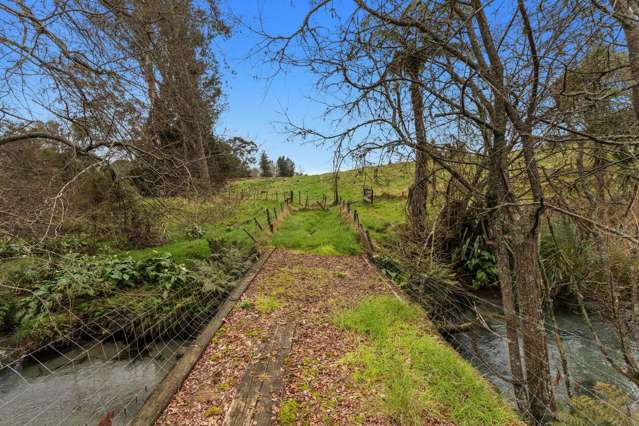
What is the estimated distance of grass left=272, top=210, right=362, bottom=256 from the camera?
8.94m

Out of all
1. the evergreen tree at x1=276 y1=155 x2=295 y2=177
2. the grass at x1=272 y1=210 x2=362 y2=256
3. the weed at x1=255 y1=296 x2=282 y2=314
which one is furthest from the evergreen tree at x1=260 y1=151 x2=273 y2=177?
the weed at x1=255 y1=296 x2=282 y2=314

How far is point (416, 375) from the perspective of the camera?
10.3ft

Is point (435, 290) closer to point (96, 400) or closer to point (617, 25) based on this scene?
point (617, 25)

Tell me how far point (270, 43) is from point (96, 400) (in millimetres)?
5324

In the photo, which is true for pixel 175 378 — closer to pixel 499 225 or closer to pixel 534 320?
pixel 534 320

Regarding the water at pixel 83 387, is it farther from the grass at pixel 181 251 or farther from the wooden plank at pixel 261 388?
the grass at pixel 181 251

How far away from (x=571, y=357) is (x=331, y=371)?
13.4 ft

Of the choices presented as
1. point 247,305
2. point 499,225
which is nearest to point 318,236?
point 247,305

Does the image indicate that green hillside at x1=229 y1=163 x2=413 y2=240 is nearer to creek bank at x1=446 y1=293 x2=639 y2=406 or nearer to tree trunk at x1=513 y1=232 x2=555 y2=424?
tree trunk at x1=513 y1=232 x2=555 y2=424

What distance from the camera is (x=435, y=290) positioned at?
245 inches

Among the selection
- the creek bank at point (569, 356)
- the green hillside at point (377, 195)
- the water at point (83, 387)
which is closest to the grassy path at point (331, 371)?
the creek bank at point (569, 356)

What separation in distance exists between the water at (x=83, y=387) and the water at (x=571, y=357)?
16.6ft

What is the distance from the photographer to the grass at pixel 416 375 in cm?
268

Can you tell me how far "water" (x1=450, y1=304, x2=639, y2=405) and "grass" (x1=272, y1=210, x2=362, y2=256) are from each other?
4.08 metres
